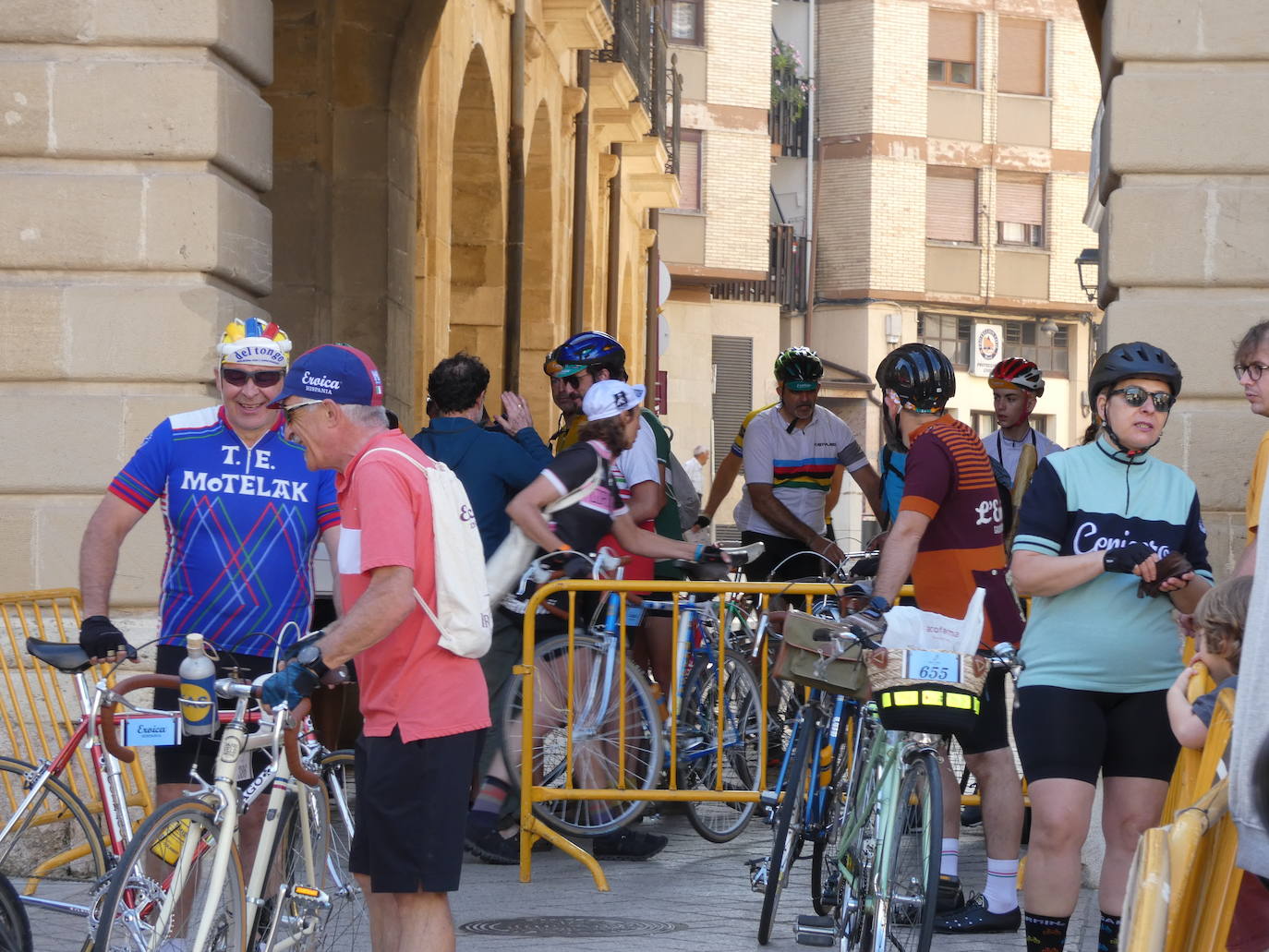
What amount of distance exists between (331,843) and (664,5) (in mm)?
37184

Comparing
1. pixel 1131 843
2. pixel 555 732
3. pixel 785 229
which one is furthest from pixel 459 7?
pixel 785 229

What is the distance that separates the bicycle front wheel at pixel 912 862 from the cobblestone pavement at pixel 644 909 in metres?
0.70

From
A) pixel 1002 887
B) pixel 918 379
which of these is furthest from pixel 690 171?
pixel 1002 887

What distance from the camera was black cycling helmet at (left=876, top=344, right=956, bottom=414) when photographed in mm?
6871

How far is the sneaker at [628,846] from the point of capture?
869cm

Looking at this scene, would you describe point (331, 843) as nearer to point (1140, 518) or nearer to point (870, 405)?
point (1140, 518)

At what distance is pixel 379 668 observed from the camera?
5.06m

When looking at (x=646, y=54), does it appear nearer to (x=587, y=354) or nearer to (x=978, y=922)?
(x=587, y=354)

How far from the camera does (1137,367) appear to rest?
5695 millimetres

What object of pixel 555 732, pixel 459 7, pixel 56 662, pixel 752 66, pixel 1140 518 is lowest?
pixel 555 732

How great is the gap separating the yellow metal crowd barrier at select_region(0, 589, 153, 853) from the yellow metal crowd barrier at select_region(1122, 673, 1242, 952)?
4445 millimetres

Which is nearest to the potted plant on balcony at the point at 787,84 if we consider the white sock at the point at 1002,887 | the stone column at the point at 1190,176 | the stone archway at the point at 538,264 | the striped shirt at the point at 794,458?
the stone archway at the point at 538,264

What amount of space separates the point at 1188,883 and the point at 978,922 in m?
3.13

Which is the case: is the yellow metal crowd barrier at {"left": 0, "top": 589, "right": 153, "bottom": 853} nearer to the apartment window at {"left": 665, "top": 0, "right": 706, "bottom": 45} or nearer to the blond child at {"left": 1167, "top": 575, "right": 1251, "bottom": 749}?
the blond child at {"left": 1167, "top": 575, "right": 1251, "bottom": 749}
